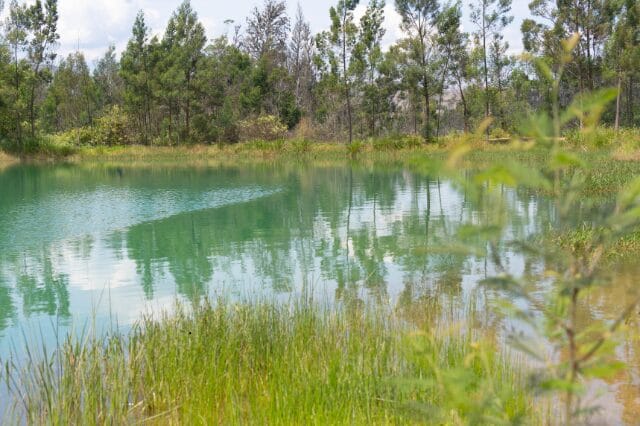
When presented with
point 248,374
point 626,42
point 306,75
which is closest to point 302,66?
point 306,75

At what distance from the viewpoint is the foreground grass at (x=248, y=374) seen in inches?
145

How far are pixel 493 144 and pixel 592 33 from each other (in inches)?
382

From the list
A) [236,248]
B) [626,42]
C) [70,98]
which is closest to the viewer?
[236,248]

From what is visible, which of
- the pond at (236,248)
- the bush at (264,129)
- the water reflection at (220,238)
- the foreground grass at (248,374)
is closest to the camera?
the foreground grass at (248,374)

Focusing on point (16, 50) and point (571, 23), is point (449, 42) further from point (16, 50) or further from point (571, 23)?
point (16, 50)

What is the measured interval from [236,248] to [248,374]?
24.0 ft

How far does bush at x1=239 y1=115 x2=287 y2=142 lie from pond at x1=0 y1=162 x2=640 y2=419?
57.7 feet

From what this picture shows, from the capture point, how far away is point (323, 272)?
9.38 m

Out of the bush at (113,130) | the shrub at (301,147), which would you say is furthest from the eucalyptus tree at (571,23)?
the bush at (113,130)

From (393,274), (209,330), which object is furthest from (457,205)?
(209,330)

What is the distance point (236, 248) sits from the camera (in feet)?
38.7

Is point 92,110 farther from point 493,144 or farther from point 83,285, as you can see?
point 83,285

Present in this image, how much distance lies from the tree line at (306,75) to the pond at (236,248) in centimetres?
1647

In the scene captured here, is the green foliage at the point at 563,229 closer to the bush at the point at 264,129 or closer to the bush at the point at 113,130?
the bush at the point at 264,129
